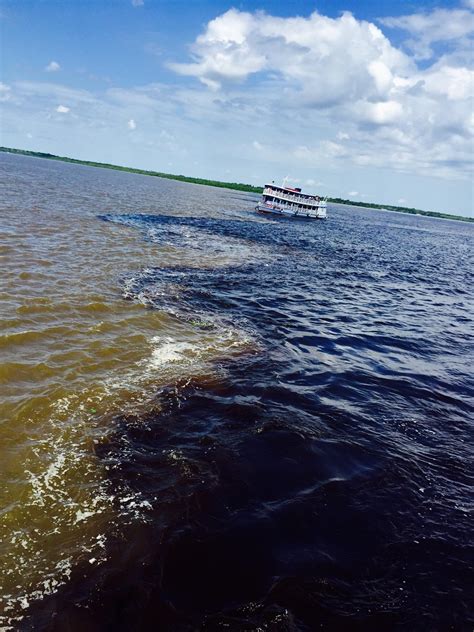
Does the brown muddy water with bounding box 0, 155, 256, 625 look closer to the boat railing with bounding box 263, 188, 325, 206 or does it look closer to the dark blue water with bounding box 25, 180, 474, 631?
the dark blue water with bounding box 25, 180, 474, 631

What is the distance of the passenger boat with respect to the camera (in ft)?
292

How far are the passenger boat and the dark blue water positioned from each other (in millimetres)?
76855

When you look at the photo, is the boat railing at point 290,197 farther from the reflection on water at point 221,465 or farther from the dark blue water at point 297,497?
the dark blue water at point 297,497

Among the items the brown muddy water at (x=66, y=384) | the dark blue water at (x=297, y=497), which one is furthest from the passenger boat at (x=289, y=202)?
the dark blue water at (x=297, y=497)

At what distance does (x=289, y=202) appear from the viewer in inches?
3553

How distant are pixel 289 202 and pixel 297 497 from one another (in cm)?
8876

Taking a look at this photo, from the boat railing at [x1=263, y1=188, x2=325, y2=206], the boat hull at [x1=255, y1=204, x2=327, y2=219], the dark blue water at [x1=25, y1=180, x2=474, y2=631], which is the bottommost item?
the dark blue water at [x1=25, y1=180, x2=474, y2=631]

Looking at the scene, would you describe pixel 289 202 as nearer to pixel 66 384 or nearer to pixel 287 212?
pixel 287 212

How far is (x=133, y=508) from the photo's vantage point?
21.4 feet

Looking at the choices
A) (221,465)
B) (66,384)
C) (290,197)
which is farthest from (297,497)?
(290,197)

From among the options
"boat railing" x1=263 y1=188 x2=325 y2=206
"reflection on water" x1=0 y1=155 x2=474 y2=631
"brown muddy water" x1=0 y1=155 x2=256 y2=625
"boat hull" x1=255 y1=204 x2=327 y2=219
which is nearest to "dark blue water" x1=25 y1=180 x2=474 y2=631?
"reflection on water" x1=0 y1=155 x2=474 y2=631

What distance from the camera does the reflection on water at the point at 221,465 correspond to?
212 inches

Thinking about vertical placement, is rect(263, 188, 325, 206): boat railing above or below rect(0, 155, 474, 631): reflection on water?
above

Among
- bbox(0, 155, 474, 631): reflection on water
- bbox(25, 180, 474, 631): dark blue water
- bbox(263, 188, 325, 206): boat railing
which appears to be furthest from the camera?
bbox(263, 188, 325, 206): boat railing
